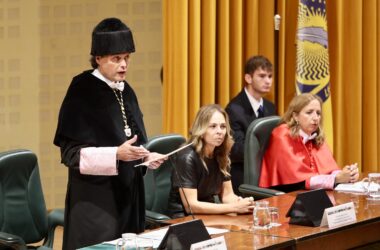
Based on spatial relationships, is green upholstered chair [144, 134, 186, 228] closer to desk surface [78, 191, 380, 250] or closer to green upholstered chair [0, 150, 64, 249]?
green upholstered chair [0, 150, 64, 249]

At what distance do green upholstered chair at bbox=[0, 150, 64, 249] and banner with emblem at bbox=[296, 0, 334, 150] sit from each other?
8.57 feet

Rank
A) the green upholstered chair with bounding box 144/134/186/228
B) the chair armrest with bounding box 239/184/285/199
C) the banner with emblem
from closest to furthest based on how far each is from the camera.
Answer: the green upholstered chair with bounding box 144/134/186/228
the chair armrest with bounding box 239/184/285/199
the banner with emblem

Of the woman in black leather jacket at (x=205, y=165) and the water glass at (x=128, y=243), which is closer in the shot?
→ the water glass at (x=128, y=243)

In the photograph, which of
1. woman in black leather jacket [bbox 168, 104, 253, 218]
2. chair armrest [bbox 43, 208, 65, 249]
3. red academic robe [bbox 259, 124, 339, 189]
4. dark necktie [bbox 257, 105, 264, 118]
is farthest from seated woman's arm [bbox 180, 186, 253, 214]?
dark necktie [bbox 257, 105, 264, 118]

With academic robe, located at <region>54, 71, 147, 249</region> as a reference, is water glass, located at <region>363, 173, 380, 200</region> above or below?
below

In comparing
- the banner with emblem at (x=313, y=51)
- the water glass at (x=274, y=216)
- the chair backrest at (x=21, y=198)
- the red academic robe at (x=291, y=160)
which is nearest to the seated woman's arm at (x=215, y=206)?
the water glass at (x=274, y=216)

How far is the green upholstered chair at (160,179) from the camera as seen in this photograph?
4.57m

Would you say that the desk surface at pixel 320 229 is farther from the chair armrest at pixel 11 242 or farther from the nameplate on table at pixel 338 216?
the chair armrest at pixel 11 242

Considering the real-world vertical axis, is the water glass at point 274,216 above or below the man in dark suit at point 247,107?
below

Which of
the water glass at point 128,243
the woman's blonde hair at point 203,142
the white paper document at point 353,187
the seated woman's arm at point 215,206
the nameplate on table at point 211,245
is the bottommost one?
the white paper document at point 353,187

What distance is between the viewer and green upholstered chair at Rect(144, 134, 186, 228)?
180 inches

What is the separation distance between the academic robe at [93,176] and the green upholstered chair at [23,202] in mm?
760

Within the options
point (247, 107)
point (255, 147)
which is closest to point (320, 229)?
point (255, 147)

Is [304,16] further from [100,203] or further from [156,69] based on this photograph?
[100,203]
